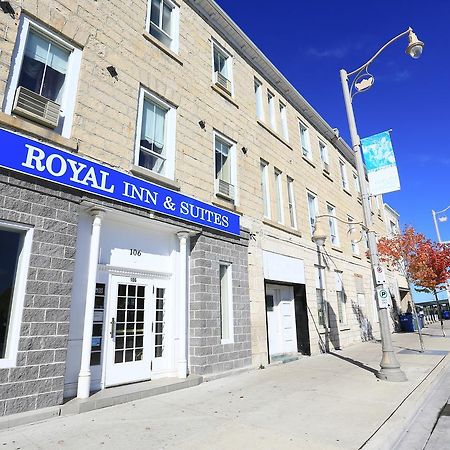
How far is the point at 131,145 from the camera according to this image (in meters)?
7.96

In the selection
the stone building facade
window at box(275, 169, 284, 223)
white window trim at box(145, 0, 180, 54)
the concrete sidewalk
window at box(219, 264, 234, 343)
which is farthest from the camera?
window at box(275, 169, 284, 223)

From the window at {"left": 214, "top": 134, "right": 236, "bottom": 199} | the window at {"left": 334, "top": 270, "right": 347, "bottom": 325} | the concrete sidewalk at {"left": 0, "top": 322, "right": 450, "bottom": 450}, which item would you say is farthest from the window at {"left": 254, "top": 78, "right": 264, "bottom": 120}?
the concrete sidewalk at {"left": 0, "top": 322, "right": 450, "bottom": 450}

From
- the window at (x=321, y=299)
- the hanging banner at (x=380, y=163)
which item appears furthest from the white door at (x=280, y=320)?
the hanging banner at (x=380, y=163)

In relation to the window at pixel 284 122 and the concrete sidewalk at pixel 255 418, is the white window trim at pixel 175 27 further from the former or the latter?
the concrete sidewalk at pixel 255 418

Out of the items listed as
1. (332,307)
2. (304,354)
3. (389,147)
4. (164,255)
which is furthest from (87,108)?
(332,307)

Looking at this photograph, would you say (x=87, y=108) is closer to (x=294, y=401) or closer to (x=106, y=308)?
(x=106, y=308)

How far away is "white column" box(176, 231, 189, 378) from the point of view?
26.3 ft

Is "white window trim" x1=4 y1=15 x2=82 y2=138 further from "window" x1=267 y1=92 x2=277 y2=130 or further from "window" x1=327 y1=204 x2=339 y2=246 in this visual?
"window" x1=327 y1=204 x2=339 y2=246

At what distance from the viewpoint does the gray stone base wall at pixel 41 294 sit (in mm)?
5285

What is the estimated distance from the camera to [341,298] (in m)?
16.8

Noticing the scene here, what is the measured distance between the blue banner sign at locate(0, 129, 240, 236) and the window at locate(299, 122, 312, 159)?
29.0 feet

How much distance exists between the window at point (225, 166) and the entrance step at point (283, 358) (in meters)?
5.38

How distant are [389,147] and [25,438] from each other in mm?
9925

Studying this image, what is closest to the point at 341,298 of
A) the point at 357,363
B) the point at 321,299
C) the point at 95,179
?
the point at 321,299
